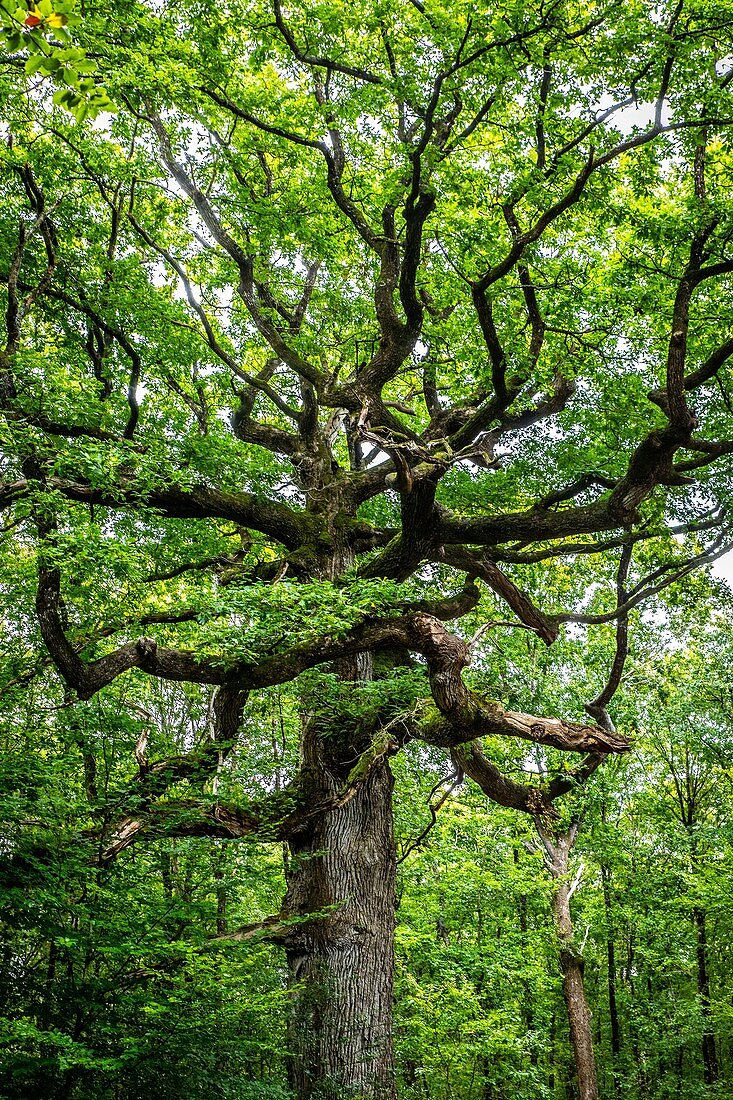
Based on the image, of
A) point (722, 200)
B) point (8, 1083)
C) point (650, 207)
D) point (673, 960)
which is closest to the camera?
point (8, 1083)

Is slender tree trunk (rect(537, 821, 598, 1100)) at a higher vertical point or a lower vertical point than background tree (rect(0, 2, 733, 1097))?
lower

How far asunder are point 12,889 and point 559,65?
318 inches

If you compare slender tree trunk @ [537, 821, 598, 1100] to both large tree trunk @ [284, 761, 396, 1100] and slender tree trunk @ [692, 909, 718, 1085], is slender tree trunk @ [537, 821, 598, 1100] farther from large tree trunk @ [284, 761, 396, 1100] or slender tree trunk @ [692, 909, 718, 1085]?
large tree trunk @ [284, 761, 396, 1100]

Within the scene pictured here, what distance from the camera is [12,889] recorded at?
530cm

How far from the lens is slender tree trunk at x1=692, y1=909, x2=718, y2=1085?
16.3 meters

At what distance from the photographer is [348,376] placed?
1136 centimetres

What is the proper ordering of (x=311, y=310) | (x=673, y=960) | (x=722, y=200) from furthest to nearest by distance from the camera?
1. (x=673, y=960)
2. (x=311, y=310)
3. (x=722, y=200)

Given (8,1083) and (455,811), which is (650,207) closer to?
(8,1083)

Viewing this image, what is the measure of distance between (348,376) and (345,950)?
7.51m

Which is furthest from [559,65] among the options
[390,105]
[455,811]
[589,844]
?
[589,844]

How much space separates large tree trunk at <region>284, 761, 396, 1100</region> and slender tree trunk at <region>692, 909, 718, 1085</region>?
11.6 meters

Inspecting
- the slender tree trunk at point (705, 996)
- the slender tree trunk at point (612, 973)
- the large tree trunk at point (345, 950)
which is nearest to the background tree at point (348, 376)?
the large tree trunk at point (345, 950)

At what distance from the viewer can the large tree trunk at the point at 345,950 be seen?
7.04 metres

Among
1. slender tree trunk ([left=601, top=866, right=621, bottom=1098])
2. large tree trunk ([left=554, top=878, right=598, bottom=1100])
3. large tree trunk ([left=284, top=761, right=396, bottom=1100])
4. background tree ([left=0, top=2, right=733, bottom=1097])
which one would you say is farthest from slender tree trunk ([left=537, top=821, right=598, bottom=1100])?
background tree ([left=0, top=2, right=733, bottom=1097])
